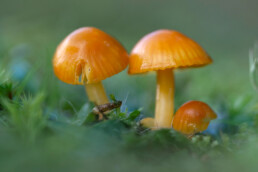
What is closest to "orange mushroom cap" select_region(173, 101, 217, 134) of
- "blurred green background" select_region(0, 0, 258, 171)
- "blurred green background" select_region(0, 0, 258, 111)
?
"blurred green background" select_region(0, 0, 258, 171)

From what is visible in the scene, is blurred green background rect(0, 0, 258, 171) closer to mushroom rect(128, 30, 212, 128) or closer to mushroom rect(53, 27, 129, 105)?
mushroom rect(53, 27, 129, 105)

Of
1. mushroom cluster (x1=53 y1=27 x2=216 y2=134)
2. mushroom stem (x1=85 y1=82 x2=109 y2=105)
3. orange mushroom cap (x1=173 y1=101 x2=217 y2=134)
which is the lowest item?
orange mushroom cap (x1=173 y1=101 x2=217 y2=134)

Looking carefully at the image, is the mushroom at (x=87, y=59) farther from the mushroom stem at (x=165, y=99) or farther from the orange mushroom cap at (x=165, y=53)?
the mushroom stem at (x=165, y=99)

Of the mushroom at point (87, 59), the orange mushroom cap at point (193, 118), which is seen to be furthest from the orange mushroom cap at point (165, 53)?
the orange mushroom cap at point (193, 118)

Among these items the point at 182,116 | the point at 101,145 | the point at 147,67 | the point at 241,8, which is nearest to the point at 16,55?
the point at 147,67

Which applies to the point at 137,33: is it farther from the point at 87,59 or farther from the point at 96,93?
the point at 87,59

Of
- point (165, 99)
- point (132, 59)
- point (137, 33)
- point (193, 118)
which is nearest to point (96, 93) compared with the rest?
point (132, 59)

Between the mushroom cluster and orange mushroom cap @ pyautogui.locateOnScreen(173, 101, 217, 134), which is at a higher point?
the mushroom cluster
